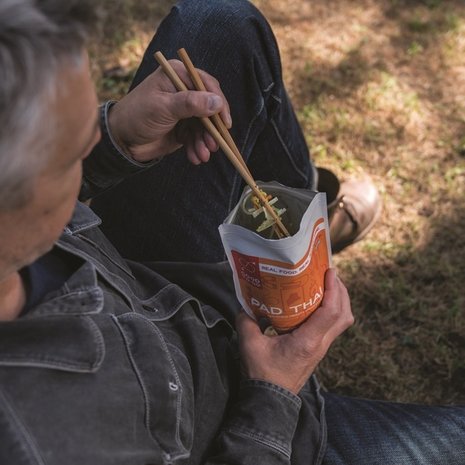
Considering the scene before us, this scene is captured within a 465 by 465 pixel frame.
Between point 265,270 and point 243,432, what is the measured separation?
0.97ft

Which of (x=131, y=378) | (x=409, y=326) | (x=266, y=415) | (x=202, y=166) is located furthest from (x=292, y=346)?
(x=409, y=326)

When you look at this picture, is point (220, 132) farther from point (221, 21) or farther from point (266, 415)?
point (266, 415)

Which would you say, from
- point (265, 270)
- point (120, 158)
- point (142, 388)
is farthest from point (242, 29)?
point (142, 388)

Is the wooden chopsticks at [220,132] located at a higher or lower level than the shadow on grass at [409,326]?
higher

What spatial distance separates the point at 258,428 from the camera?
111 centimetres

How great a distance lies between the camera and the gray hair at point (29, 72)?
655 mm

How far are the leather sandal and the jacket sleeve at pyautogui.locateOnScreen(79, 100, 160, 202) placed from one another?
86cm

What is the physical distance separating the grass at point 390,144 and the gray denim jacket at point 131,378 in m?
0.64

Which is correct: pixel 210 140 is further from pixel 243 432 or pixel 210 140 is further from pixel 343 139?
pixel 343 139

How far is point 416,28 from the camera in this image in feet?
9.12

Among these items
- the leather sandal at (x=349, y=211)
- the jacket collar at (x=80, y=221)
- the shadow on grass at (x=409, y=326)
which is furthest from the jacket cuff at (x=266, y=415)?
the leather sandal at (x=349, y=211)

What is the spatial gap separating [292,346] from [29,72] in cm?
74

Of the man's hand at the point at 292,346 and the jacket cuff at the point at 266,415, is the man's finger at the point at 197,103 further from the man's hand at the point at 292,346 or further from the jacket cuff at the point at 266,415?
the jacket cuff at the point at 266,415

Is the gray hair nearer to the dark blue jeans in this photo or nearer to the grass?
the dark blue jeans
